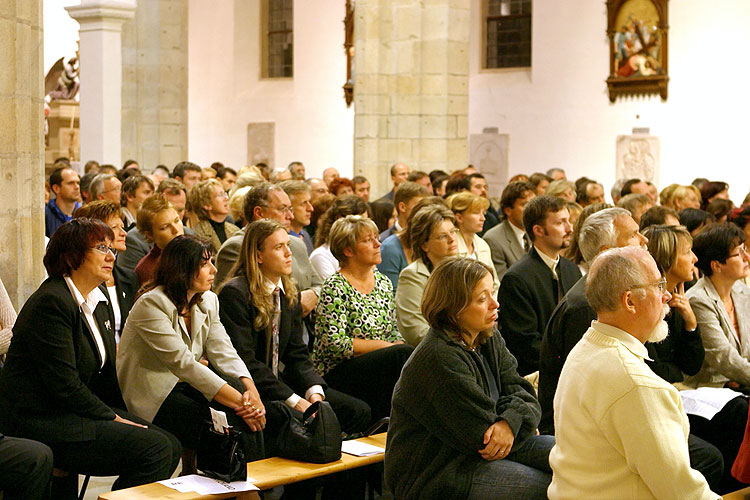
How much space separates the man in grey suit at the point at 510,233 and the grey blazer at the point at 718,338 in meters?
2.17

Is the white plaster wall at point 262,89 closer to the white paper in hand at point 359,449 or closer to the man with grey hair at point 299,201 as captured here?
the man with grey hair at point 299,201

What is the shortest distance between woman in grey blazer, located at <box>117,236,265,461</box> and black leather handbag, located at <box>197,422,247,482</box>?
0.67 meters

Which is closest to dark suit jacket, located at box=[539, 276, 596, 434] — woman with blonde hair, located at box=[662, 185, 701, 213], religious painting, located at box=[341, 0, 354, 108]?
woman with blonde hair, located at box=[662, 185, 701, 213]

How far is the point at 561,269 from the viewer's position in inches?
248

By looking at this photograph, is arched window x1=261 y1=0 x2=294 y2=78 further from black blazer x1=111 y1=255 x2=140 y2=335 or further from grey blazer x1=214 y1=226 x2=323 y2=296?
black blazer x1=111 y1=255 x2=140 y2=335

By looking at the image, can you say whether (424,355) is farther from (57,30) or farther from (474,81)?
(57,30)

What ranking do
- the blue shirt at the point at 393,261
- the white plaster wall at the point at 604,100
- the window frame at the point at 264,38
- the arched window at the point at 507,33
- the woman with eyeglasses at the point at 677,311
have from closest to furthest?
the woman with eyeglasses at the point at 677,311 < the blue shirt at the point at 393,261 < the white plaster wall at the point at 604,100 < the arched window at the point at 507,33 < the window frame at the point at 264,38

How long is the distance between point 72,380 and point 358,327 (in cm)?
182

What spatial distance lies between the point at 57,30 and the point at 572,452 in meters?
20.7

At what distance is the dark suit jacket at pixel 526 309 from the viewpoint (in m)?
6.08

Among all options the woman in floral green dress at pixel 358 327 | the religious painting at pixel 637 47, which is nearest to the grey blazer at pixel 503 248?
→ the woman in floral green dress at pixel 358 327

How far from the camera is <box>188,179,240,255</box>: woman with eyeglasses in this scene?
7.92 meters

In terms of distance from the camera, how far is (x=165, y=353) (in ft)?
16.9

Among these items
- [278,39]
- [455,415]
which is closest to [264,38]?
[278,39]
